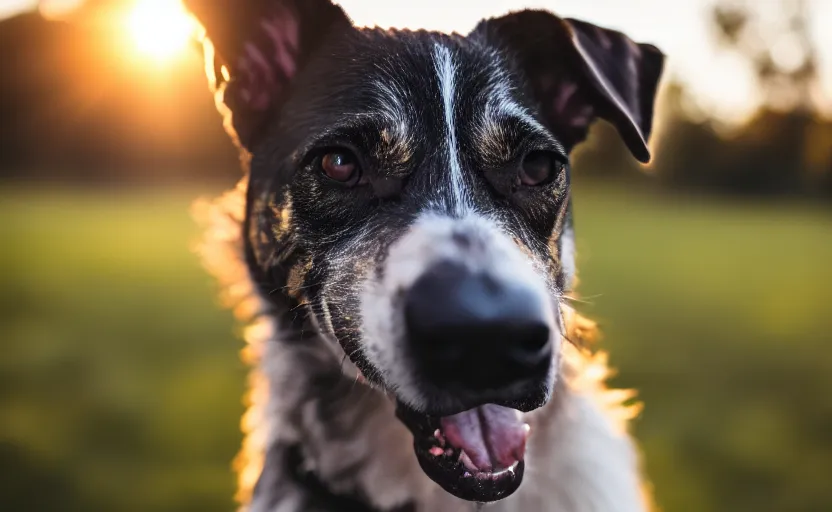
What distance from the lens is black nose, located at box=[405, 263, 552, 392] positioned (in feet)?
7.72

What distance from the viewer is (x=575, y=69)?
3.59m

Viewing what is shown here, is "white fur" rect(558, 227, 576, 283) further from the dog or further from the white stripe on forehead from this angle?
the white stripe on forehead

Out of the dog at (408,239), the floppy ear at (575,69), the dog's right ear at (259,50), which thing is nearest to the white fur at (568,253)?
the dog at (408,239)

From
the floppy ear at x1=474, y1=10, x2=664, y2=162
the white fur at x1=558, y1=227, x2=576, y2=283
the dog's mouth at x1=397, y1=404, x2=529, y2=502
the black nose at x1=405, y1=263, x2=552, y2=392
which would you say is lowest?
the dog's mouth at x1=397, y1=404, x2=529, y2=502

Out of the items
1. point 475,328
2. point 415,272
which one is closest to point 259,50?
point 415,272

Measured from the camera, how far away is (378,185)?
3.10 m

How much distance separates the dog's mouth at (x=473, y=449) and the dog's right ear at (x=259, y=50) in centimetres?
161

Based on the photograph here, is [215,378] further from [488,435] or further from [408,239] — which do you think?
[408,239]

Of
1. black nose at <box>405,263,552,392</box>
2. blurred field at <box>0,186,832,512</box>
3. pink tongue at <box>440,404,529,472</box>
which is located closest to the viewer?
black nose at <box>405,263,552,392</box>

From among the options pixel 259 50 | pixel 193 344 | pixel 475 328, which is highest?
pixel 259 50

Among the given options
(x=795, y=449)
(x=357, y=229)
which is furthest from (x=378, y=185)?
(x=795, y=449)

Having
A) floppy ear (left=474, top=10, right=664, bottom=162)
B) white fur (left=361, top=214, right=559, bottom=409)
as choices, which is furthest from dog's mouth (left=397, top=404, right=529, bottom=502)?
floppy ear (left=474, top=10, right=664, bottom=162)

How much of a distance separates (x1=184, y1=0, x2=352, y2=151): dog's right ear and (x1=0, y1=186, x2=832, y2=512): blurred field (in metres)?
1.75

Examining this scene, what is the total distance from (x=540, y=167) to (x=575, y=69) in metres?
0.63
